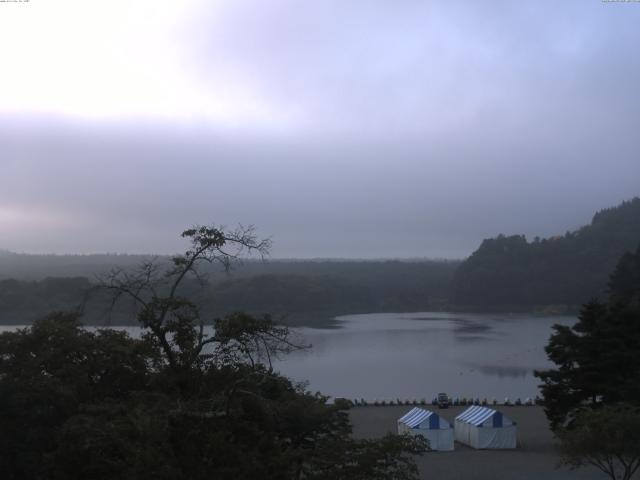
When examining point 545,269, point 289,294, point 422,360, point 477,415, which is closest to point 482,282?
point 545,269

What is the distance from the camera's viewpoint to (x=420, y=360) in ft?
112

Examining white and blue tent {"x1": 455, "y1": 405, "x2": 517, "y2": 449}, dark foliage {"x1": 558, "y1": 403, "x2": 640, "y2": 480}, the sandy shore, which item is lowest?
the sandy shore

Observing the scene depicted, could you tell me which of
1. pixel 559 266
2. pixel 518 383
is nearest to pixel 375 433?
pixel 518 383

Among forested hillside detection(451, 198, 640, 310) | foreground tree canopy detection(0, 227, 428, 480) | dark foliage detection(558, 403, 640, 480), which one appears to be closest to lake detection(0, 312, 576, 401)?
dark foliage detection(558, 403, 640, 480)

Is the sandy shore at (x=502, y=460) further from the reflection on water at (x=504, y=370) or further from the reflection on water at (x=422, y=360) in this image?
the reflection on water at (x=504, y=370)

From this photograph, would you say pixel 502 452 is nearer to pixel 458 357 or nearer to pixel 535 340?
pixel 458 357

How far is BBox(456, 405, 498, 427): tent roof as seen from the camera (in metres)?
14.4

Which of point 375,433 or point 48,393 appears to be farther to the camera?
point 375,433

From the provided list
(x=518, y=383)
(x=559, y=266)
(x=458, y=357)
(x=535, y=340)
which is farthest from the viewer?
(x=559, y=266)

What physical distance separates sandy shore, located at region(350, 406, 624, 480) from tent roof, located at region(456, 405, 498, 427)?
0.56 meters

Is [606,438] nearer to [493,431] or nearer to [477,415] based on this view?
[493,431]

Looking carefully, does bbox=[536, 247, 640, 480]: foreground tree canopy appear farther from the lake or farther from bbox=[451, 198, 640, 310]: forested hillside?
bbox=[451, 198, 640, 310]: forested hillside

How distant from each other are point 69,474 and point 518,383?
23.9 m

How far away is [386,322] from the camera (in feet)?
186
